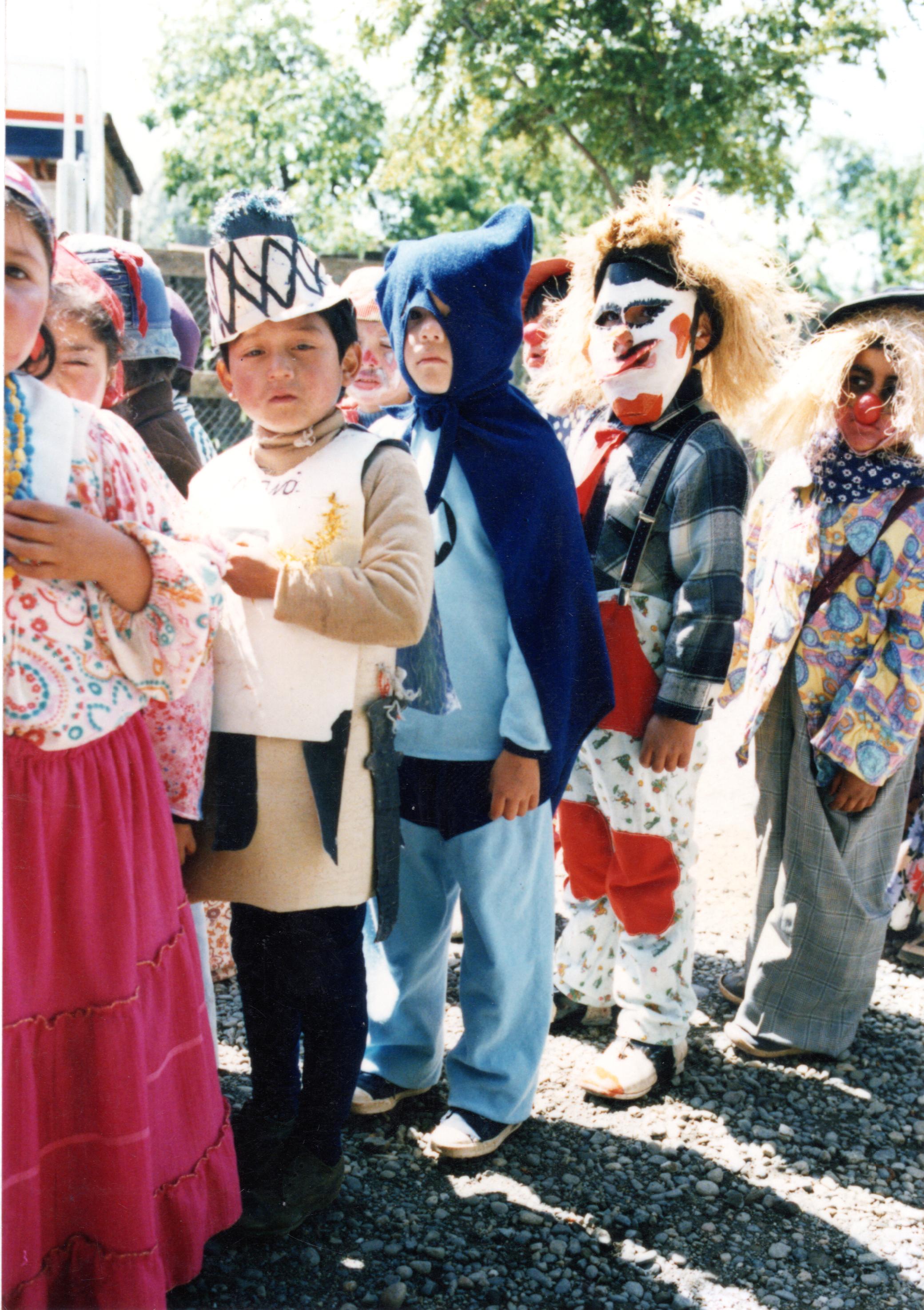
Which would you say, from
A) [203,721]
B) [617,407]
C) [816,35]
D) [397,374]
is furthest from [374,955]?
[816,35]

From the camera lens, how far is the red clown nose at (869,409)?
104 inches

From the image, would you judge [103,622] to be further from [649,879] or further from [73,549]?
[649,879]

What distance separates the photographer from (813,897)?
277 centimetres

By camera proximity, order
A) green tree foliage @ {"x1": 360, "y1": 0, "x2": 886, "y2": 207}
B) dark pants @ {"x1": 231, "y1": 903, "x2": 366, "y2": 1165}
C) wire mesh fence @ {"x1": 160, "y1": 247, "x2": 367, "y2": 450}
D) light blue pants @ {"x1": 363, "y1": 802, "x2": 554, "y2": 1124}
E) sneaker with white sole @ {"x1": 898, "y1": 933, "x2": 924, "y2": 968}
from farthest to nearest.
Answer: green tree foliage @ {"x1": 360, "y1": 0, "x2": 886, "y2": 207} < wire mesh fence @ {"x1": 160, "y1": 247, "x2": 367, "y2": 450} < sneaker with white sole @ {"x1": 898, "y1": 933, "x2": 924, "y2": 968} < light blue pants @ {"x1": 363, "y1": 802, "x2": 554, "y2": 1124} < dark pants @ {"x1": 231, "y1": 903, "x2": 366, "y2": 1165}

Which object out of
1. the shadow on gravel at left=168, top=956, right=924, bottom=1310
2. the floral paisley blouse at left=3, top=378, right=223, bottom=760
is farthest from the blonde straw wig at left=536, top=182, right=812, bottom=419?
the shadow on gravel at left=168, top=956, right=924, bottom=1310

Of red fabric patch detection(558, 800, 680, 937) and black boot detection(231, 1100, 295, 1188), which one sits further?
red fabric patch detection(558, 800, 680, 937)

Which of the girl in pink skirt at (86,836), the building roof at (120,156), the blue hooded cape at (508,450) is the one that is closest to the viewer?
the girl in pink skirt at (86,836)

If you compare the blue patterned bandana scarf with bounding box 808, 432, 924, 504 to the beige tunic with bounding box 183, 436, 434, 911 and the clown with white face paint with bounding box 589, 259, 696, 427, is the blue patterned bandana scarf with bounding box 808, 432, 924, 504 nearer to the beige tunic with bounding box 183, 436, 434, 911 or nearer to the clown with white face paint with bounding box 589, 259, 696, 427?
the clown with white face paint with bounding box 589, 259, 696, 427

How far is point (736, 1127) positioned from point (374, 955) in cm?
89

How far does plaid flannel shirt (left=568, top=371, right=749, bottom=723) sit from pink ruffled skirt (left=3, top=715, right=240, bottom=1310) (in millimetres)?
1249

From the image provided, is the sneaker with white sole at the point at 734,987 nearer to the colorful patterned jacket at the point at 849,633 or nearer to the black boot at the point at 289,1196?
the colorful patterned jacket at the point at 849,633

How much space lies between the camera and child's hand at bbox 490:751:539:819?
6.91ft

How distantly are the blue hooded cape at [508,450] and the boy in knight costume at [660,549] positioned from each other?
393 millimetres

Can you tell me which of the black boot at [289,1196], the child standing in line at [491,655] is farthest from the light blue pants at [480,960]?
the black boot at [289,1196]
